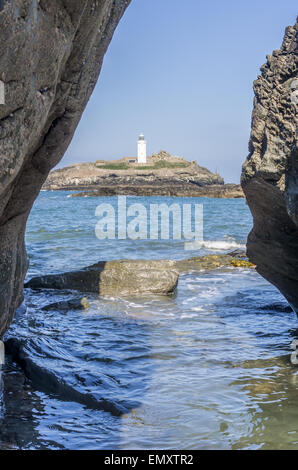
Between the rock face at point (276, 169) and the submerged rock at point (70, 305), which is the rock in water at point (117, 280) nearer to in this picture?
the submerged rock at point (70, 305)

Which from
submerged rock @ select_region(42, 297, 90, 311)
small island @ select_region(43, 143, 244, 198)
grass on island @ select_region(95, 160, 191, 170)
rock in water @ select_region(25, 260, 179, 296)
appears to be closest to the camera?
submerged rock @ select_region(42, 297, 90, 311)

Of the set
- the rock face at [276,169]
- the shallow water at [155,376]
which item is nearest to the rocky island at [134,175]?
the shallow water at [155,376]

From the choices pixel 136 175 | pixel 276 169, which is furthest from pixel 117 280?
pixel 136 175

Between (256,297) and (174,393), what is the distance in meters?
4.96

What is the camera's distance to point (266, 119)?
18.8 feet

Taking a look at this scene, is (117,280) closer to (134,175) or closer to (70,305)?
(70,305)

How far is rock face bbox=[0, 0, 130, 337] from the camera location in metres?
3.19

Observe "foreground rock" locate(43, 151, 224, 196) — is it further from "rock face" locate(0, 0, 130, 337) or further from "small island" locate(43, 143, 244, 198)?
"rock face" locate(0, 0, 130, 337)

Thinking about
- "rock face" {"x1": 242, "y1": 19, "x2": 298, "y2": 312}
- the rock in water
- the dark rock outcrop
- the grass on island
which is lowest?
the rock in water

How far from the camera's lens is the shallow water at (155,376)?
4.15m

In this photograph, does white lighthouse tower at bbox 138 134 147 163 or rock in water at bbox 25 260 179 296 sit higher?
white lighthouse tower at bbox 138 134 147 163

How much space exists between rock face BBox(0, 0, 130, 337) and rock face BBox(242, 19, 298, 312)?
1816 millimetres

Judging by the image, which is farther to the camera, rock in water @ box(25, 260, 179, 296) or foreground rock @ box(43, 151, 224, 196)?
foreground rock @ box(43, 151, 224, 196)

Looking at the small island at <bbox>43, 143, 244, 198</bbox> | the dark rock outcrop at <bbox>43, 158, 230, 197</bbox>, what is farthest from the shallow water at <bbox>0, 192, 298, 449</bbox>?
the dark rock outcrop at <bbox>43, 158, 230, 197</bbox>
